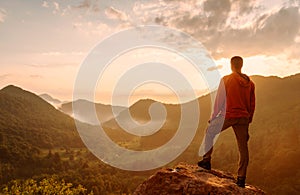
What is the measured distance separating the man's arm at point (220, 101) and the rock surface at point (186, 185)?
1672mm

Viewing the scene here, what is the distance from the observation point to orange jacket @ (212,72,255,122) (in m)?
8.17

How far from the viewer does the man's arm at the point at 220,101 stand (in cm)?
835

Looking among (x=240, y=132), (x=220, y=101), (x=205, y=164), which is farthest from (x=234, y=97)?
(x=205, y=164)

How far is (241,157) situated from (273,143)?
19040 cm

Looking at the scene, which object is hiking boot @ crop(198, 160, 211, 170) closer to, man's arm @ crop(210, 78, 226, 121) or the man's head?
man's arm @ crop(210, 78, 226, 121)

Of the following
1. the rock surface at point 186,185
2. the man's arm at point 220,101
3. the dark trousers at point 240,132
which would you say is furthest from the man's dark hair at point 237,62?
the rock surface at point 186,185

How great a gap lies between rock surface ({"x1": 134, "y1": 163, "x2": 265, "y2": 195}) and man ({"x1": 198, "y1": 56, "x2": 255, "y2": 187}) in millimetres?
532

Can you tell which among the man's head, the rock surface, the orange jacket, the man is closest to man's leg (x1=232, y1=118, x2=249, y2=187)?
the man

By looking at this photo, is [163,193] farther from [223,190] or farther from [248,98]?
[248,98]

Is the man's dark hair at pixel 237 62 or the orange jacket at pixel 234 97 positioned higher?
the man's dark hair at pixel 237 62

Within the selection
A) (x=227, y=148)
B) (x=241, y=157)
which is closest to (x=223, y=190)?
(x=241, y=157)

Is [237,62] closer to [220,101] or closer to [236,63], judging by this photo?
[236,63]

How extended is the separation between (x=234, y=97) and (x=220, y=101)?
1.28 feet

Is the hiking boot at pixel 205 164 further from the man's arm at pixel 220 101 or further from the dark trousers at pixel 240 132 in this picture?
the man's arm at pixel 220 101
